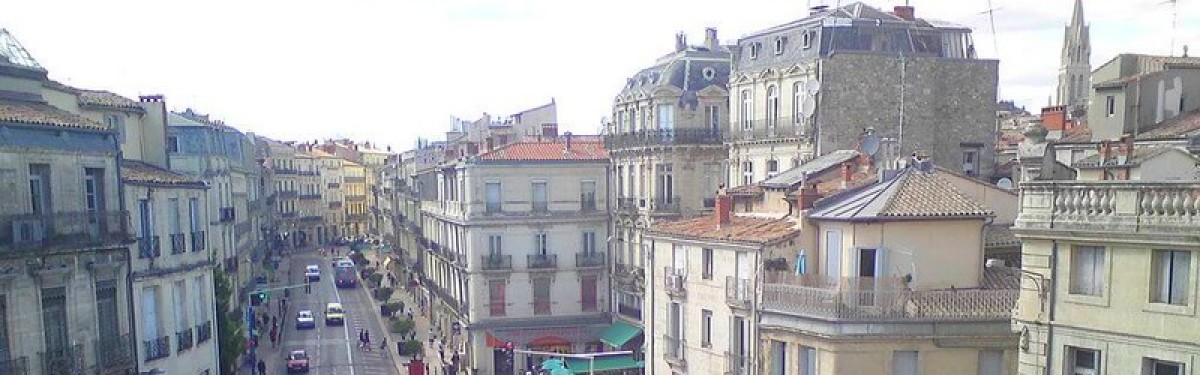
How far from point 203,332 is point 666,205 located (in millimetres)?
20615

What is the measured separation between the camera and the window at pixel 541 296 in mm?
43125

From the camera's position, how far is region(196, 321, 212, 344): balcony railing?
25703 millimetres

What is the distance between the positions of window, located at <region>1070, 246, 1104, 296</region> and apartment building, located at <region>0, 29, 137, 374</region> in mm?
19455

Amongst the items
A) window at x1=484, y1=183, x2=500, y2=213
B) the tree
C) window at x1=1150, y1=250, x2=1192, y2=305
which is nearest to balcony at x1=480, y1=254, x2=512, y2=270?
window at x1=484, y1=183, x2=500, y2=213

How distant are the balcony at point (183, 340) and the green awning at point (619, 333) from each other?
65.7 feet

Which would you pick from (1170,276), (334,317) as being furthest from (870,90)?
(334,317)

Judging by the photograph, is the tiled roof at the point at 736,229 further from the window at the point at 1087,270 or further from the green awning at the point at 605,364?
the green awning at the point at 605,364

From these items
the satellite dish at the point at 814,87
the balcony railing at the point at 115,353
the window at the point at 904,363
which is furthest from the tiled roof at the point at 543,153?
the window at the point at 904,363

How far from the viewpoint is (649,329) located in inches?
1085

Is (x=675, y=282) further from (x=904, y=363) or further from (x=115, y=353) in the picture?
Result: (x=115, y=353)

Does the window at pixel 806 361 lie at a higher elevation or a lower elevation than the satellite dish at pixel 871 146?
lower

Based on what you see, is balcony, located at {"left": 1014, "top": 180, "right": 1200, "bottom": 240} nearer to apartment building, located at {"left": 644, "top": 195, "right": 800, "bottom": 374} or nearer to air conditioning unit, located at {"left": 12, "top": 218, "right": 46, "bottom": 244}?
apartment building, located at {"left": 644, "top": 195, "right": 800, "bottom": 374}

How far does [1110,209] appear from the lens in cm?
1251

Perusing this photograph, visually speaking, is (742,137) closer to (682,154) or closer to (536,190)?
(682,154)
